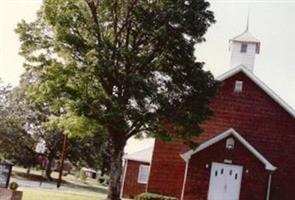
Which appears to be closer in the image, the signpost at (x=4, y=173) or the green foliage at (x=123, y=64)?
the signpost at (x=4, y=173)

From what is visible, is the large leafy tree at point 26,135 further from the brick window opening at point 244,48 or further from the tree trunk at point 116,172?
the tree trunk at point 116,172

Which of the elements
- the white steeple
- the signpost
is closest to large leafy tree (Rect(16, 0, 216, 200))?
the signpost

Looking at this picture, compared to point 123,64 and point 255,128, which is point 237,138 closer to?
point 255,128

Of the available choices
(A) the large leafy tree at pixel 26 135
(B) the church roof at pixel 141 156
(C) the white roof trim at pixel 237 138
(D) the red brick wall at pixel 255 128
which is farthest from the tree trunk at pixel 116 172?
(A) the large leafy tree at pixel 26 135

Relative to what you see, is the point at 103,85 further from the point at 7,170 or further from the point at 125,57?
the point at 7,170

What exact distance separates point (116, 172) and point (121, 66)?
17.3ft

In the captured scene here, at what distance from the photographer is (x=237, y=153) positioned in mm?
32531

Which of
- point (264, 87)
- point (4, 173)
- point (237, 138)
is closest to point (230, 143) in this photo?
point (237, 138)

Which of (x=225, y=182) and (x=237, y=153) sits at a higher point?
(x=237, y=153)

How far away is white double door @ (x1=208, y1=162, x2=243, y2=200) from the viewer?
1280 inches

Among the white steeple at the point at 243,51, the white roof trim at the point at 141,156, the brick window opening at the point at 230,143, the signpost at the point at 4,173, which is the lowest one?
→ the signpost at the point at 4,173

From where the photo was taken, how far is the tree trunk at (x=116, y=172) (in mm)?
25875

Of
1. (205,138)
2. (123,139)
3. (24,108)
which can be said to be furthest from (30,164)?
(123,139)

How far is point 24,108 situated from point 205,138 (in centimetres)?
3060
